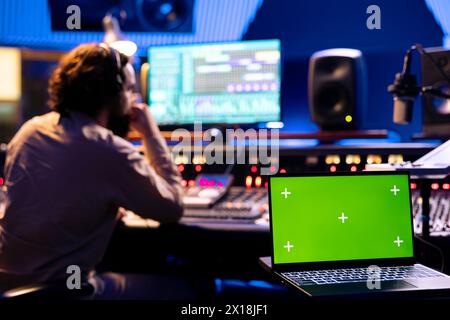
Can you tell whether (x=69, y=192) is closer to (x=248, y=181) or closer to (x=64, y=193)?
(x=64, y=193)

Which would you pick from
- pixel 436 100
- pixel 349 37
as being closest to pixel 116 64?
pixel 436 100

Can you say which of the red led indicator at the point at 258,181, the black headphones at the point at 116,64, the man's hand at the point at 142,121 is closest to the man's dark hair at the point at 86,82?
the black headphones at the point at 116,64

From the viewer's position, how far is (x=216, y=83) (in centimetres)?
238

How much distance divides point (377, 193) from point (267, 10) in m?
1.89

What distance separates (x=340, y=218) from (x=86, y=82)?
1.03 meters

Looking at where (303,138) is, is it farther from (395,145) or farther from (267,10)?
(267,10)

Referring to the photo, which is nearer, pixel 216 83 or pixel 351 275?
pixel 351 275

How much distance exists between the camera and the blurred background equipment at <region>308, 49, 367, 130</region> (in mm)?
2336

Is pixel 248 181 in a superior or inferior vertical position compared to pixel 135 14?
inferior

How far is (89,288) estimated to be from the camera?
4.63ft

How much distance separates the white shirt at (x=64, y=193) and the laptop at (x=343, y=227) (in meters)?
0.66

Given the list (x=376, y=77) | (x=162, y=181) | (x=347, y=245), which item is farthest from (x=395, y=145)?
(x=347, y=245)

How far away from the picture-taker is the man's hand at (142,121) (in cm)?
210

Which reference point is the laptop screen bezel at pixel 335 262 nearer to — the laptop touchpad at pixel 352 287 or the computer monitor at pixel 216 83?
the laptop touchpad at pixel 352 287
